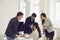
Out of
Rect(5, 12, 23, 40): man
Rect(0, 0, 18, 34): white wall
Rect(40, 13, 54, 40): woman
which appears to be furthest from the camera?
Rect(0, 0, 18, 34): white wall

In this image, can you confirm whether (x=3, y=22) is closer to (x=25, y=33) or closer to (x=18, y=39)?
(x=25, y=33)

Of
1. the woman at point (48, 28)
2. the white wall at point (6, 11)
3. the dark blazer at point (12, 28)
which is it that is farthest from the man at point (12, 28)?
the white wall at point (6, 11)

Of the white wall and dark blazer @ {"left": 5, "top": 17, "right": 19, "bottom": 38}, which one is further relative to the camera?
the white wall

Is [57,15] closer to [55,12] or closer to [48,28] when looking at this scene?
[55,12]

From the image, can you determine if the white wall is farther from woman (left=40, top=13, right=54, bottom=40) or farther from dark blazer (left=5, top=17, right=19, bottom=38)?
dark blazer (left=5, top=17, right=19, bottom=38)

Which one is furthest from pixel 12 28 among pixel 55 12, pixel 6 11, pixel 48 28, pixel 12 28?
pixel 55 12

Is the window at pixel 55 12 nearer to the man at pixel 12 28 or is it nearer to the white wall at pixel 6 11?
the white wall at pixel 6 11

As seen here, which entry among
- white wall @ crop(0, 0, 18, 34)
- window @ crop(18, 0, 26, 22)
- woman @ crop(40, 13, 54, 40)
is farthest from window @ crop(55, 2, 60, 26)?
woman @ crop(40, 13, 54, 40)

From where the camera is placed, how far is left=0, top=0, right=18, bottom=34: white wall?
22.9 ft

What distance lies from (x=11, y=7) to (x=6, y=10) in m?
0.26

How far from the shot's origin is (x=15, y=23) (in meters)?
4.07

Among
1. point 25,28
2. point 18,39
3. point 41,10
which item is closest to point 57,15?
point 41,10

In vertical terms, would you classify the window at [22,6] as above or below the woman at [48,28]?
above

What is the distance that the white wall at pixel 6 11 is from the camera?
275 inches
